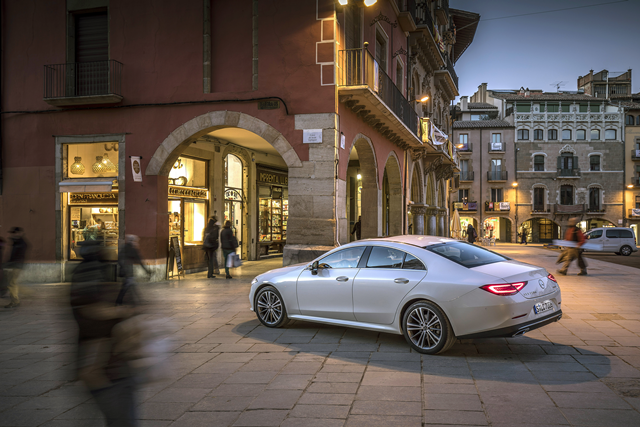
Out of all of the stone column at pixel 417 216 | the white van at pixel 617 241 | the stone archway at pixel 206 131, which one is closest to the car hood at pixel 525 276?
the stone archway at pixel 206 131

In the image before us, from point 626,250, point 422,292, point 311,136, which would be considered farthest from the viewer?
point 626,250

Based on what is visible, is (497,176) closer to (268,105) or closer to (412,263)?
(268,105)

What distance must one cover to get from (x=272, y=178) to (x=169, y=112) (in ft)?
25.8

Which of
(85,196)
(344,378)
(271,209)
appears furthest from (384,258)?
(271,209)

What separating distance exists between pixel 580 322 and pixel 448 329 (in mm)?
3183

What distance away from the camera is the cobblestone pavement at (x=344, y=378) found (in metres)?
4.21

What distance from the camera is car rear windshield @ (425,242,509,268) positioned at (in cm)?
623

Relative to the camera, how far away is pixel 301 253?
12750 millimetres

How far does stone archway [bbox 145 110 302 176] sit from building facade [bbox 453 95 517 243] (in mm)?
45270

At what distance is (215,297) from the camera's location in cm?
1096

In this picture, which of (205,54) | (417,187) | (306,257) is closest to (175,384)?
(306,257)

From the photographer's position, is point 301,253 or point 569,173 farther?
point 569,173

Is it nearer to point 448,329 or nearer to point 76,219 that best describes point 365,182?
point 76,219

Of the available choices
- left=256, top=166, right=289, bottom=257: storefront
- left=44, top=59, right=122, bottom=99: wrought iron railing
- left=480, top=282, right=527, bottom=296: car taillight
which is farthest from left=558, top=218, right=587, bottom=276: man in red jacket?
left=44, top=59, right=122, bottom=99: wrought iron railing
